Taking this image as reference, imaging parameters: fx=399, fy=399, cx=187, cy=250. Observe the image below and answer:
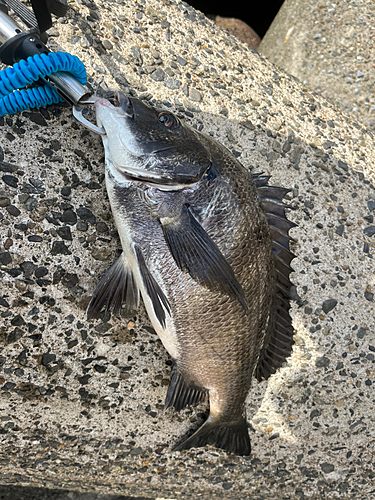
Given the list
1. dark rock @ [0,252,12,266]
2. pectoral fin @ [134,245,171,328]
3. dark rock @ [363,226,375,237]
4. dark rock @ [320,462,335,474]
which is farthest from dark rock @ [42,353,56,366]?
dark rock @ [363,226,375,237]

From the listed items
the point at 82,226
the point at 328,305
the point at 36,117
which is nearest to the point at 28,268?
the point at 82,226

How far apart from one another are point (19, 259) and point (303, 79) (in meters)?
2.42

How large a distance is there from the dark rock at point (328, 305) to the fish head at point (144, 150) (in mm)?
979

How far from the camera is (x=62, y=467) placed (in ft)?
5.41

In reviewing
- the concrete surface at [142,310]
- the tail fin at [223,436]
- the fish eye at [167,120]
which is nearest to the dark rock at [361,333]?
the concrete surface at [142,310]

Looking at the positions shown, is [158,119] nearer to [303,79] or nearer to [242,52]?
[242,52]

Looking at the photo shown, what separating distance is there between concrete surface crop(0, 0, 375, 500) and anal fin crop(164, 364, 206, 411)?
13 cm

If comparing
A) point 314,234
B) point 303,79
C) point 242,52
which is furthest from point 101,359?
point 303,79

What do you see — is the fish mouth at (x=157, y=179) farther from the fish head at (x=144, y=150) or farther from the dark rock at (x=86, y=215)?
the dark rock at (x=86, y=215)

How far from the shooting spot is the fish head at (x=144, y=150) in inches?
49.7

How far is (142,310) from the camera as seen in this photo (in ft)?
5.24

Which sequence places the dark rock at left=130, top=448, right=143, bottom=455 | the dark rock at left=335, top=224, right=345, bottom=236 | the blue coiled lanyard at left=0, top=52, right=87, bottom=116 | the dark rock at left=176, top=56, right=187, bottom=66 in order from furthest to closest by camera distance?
1. the dark rock at left=335, top=224, right=345, bottom=236
2. the dark rock at left=176, top=56, right=187, bottom=66
3. the dark rock at left=130, top=448, right=143, bottom=455
4. the blue coiled lanyard at left=0, top=52, right=87, bottom=116

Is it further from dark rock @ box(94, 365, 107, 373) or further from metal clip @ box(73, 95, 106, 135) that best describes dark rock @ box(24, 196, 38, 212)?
dark rock @ box(94, 365, 107, 373)

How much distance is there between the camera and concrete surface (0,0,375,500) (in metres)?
1.48
